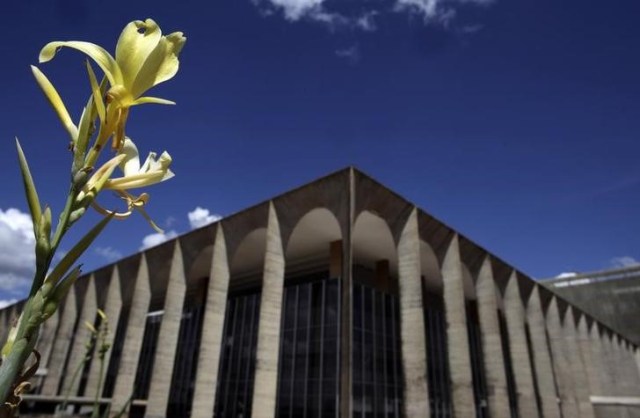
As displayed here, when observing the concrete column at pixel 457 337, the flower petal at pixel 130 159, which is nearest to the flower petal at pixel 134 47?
the flower petal at pixel 130 159

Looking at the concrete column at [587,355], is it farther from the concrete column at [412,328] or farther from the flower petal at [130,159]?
the flower petal at [130,159]

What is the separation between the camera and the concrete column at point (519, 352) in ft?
75.5

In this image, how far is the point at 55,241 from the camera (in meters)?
0.94

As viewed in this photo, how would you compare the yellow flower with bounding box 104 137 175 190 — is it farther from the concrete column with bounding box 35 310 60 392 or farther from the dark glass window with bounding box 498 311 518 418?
the dark glass window with bounding box 498 311 518 418

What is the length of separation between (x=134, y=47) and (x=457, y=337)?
19449mm

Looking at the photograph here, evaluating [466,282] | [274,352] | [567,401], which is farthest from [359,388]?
[567,401]

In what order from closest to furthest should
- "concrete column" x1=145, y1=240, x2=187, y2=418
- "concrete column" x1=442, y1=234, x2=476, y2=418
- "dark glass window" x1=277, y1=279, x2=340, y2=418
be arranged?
1. "concrete column" x1=442, y1=234, x2=476, y2=418
2. "concrete column" x1=145, y1=240, x2=187, y2=418
3. "dark glass window" x1=277, y1=279, x2=340, y2=418

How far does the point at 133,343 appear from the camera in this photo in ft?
73.0

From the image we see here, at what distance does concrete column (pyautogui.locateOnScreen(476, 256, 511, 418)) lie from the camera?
19953mm

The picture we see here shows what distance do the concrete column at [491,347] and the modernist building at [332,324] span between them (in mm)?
62

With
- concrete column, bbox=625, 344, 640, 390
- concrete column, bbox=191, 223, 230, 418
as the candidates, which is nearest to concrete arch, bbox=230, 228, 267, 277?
concrete column, bbox=191, 223, 230, 418

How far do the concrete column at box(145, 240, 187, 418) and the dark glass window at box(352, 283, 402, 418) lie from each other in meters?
9.09

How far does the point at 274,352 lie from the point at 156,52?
623 inches

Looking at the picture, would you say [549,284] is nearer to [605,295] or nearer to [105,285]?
[605,295]
